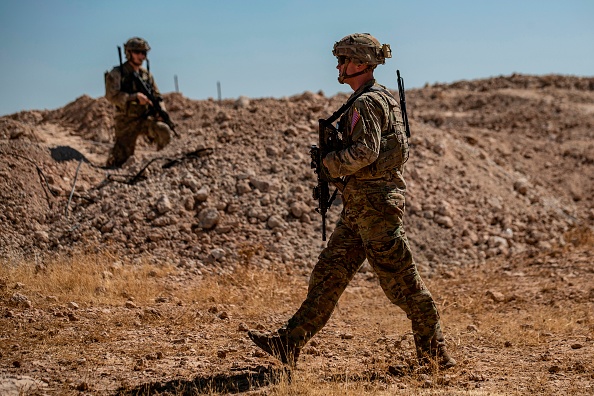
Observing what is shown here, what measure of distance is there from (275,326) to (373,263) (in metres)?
2.00

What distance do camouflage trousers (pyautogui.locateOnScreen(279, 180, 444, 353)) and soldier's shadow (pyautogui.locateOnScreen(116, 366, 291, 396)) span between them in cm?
30

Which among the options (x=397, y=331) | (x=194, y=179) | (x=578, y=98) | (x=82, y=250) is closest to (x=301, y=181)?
(x=194, y=179)

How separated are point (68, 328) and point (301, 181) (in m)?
4.36

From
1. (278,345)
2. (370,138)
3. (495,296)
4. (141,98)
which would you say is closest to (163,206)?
(141,98)

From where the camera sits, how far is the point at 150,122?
35.3 feet

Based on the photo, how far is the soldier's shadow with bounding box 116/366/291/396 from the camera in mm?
4797

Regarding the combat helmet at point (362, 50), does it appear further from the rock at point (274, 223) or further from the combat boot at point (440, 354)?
the rock at point (274, 223)

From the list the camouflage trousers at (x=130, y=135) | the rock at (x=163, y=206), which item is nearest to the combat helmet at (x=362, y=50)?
the rock at (x=163, y=206)

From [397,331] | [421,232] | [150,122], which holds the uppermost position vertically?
[150,122]

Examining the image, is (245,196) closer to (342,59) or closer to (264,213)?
(264,213)

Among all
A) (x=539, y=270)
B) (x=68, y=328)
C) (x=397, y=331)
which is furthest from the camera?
(x=539, y=270)

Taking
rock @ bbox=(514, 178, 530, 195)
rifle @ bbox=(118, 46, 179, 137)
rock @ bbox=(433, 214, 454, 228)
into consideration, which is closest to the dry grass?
rock @ bbox=(433, 214, 454, 228)

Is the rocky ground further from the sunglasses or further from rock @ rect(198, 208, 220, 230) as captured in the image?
the sunglasses

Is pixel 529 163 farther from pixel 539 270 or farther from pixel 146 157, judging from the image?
pixel 146 157
